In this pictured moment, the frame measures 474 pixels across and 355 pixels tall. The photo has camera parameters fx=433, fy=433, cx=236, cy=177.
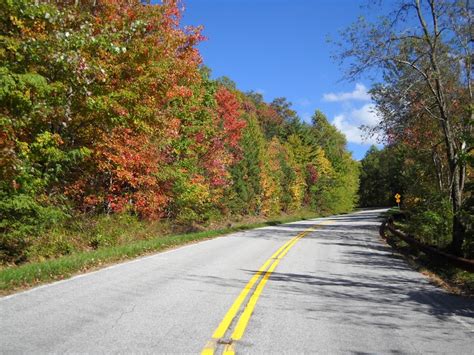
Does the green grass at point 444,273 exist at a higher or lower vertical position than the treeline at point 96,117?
lower

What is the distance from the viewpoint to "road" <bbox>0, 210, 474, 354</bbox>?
16.7 feet

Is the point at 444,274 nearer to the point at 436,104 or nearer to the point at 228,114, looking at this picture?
the point at 436,104

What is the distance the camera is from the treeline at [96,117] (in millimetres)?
9758

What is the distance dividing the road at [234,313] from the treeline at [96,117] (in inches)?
142

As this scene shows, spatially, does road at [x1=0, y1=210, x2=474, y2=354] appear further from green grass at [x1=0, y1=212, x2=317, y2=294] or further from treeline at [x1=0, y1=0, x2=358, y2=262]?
treeline at [x1=0, y1=0, x2=358, y2=262]

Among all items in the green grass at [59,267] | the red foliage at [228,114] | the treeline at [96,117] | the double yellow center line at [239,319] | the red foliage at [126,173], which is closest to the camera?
the double yellow center line at [239,319]

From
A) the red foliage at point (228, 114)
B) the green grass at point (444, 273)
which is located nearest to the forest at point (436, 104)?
the green grass at point (444, 273)

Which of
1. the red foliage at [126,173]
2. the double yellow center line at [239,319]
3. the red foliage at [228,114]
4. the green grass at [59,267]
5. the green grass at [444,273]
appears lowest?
the green grass at [444,273]

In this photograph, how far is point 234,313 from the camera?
6.50 metres

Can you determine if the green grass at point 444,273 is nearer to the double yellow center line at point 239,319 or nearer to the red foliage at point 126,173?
the double yellow center line at point 239,319

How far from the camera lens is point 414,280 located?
1039cm

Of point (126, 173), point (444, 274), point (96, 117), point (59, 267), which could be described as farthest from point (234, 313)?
point (126, 173)

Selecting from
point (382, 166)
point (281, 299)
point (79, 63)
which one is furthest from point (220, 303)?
point (382, 166)

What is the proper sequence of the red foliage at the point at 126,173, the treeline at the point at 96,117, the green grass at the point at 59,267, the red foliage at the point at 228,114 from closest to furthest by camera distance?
the green grass at the point at 59,267 < the treeline at the point at 96,117 < the red foliage at the point at 126,173 < the red foliage at the point at 228,114
